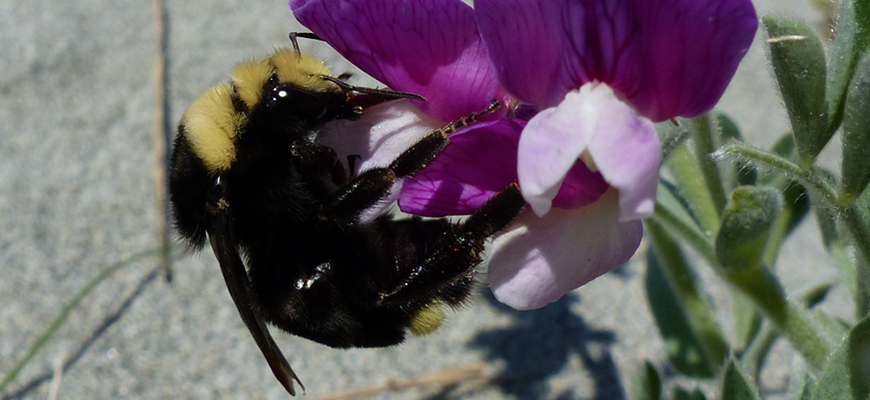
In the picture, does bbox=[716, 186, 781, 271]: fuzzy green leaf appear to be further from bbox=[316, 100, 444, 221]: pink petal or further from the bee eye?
the bee eye

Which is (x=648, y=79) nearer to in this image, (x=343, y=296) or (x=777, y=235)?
(x=343, y=296)

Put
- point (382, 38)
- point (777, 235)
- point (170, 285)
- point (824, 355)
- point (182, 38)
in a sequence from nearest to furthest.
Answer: point (382, 38) → point (824, 355) → point (777, 235) → point (170, 285) → point (182, 38)

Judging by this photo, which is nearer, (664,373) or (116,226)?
(664,373)

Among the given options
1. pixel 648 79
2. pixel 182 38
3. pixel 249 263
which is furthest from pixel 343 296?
pixel 182 38

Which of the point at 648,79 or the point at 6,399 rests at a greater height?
the point at 648,79

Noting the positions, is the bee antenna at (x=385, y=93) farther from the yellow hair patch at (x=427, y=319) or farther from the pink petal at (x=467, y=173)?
the yellow hair patch at (x=427, y=319)

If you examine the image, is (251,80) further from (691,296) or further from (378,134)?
(691,296)

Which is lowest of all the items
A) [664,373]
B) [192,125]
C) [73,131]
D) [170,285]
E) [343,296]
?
[664,373]
